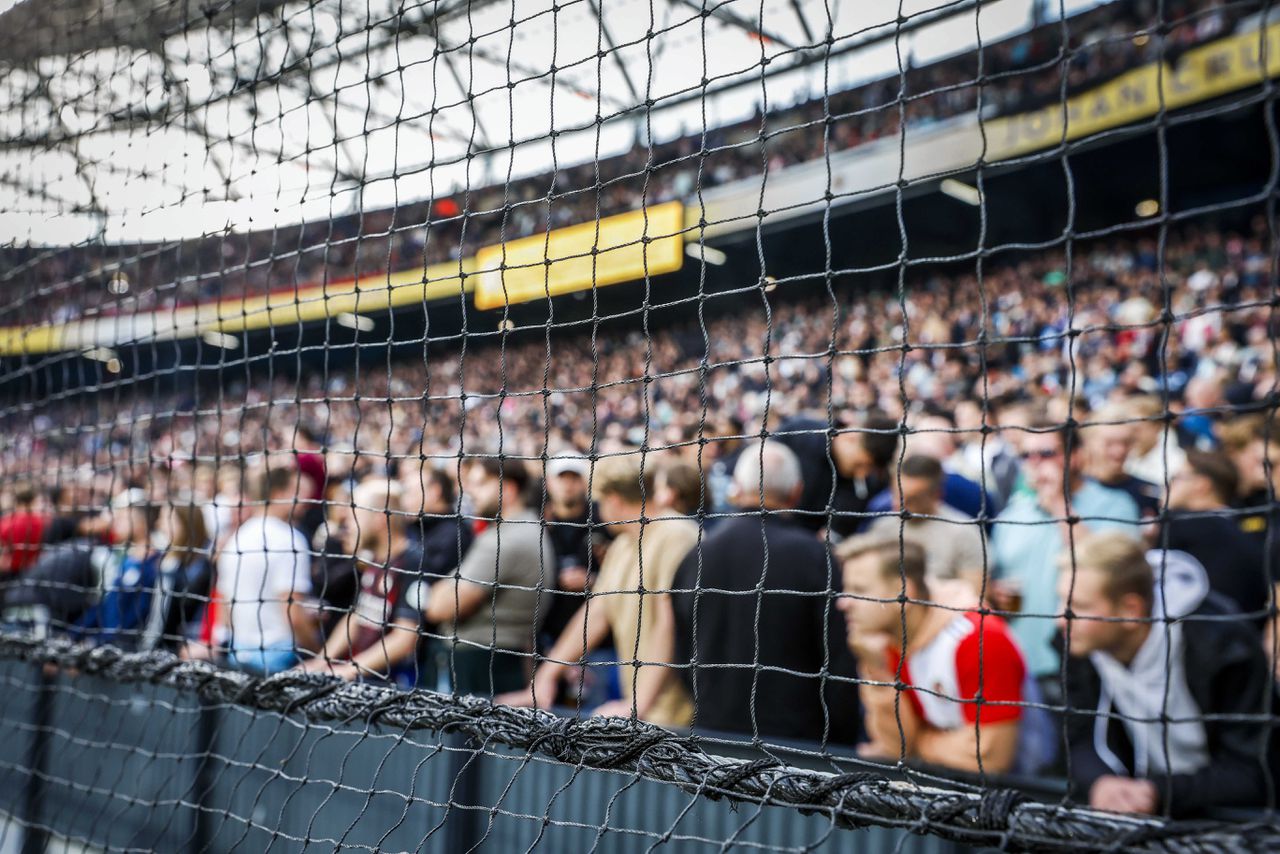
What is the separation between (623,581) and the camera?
2758mm

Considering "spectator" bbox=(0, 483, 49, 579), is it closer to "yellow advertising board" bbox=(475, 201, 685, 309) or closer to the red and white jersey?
the red and white jersey

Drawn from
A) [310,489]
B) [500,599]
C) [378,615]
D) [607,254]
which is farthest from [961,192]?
[378,615]

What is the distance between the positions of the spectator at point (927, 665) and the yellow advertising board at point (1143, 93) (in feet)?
19.9

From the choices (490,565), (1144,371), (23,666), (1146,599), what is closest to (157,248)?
(490,565)

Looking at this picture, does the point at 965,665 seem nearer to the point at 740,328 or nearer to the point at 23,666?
the point at 23,666

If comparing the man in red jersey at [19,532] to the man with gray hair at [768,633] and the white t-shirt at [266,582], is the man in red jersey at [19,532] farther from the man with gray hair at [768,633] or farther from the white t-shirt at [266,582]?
the man with gray hair at [768,633]

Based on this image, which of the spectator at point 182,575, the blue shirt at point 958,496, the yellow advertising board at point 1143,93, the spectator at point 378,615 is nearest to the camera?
the spectator at point 378,615

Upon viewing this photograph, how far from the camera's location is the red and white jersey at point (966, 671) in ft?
6.42

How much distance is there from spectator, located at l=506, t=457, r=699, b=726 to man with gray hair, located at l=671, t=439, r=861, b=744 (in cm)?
9

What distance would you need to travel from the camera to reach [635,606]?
2.71m

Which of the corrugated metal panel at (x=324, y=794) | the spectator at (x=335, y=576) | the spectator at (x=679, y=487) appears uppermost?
the spectator at (x=679, y=487)

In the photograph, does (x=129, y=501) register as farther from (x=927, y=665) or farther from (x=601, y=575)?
(x=927, y=665)

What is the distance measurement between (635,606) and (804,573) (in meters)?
0.56

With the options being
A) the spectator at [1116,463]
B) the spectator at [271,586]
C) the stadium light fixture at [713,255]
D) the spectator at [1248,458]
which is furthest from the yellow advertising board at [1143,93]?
the spectator at [271,586]
